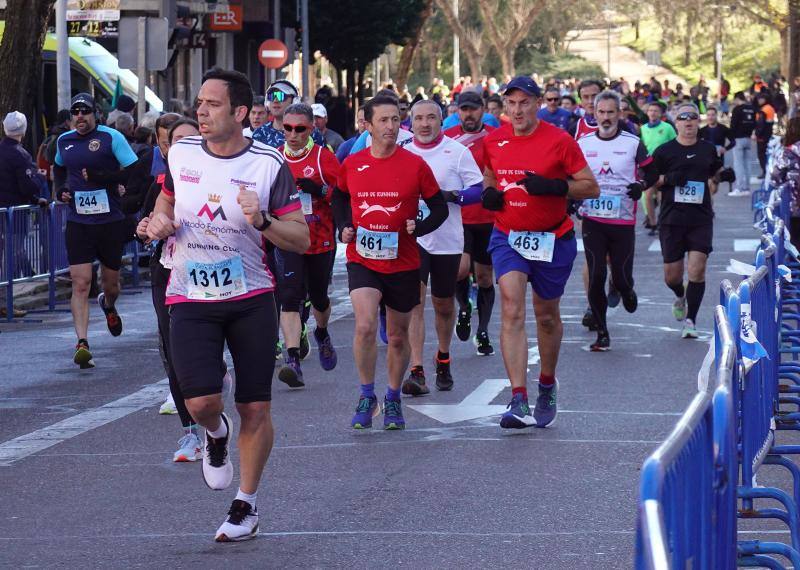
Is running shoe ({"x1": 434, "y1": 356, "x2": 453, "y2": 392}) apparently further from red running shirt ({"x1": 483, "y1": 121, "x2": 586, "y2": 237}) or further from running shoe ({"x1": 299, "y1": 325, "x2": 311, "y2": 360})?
red running shirt ({"x1": 483, "y1": 121, "x2": 586, "y2": 237})

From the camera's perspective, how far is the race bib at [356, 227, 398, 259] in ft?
32.7

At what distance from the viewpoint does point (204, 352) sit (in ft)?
23.6

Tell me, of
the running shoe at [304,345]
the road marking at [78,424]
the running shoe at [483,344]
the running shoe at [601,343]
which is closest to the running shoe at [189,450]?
the road marking at [78,424]

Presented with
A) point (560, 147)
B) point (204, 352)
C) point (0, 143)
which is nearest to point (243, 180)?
point (204, 352)

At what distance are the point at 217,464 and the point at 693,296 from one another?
7.69 metres

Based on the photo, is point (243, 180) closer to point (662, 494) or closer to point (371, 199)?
point (371, 199)

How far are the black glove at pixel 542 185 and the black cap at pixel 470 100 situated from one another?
12.3 ft

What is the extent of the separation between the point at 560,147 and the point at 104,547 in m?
4.05

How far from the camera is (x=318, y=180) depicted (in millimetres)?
11953

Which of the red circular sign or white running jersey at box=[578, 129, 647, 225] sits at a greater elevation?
the red circular sign

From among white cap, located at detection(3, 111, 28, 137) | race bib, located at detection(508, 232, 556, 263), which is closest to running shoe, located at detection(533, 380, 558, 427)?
race bib, located at detection(508, 232, 556, 263)

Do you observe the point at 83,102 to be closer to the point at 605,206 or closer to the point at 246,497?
the point at 605,206

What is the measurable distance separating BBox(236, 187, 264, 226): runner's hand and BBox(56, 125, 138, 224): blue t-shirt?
634cm

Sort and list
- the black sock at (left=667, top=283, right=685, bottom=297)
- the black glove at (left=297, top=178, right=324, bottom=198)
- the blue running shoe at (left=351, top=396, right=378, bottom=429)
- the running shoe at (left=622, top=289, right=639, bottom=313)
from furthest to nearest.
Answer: the black sock at (left=667, top=283, right=685, bottom=297) < the running shoe at (left=622, top=289, right=639, bottom=313) < the black glove at (left=297, top=178, right=324, bottom=198) < the blue running shoe at (left=351, top=396, right=378, bottom=429)
